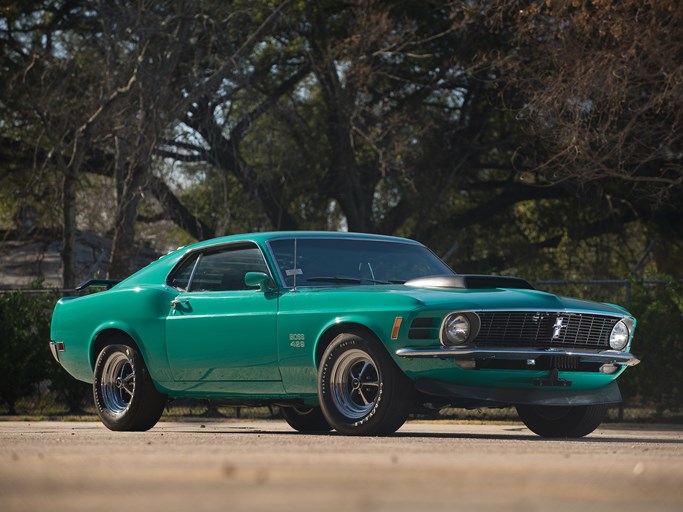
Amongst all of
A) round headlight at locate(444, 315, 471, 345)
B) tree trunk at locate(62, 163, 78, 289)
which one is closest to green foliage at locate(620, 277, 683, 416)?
round headlight at locate(444, 315, 471, 345)

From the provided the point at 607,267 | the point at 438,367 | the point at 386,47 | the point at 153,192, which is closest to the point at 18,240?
the point at 153,192

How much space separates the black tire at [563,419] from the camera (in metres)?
10.8

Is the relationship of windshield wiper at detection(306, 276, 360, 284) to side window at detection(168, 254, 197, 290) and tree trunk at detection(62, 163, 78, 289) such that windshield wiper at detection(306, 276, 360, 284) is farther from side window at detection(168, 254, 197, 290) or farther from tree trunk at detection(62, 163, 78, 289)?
tree trunk at detection(62, 163, 78, 289)

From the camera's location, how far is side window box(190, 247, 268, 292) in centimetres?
1098

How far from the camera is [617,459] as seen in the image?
7.66 meters

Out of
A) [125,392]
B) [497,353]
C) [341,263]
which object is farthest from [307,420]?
[497,353]

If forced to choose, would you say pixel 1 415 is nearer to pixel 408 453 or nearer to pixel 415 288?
pixel 415 288

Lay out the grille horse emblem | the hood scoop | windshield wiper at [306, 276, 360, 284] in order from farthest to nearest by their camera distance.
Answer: windshield wiper at [306, 276, 360, 284] < the hood scoop < the grille horse emblem

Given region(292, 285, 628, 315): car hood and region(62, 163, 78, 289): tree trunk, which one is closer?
region(292, 285, 628, 315): car hood

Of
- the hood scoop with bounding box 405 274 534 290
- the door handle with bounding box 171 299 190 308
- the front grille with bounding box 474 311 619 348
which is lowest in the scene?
the front grille with bounding box 474 311 619 348

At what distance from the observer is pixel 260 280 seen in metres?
10.4

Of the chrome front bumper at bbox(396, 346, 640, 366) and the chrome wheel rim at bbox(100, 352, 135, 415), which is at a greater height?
the chrome front bumper at bbox(396, 346, 640, 366)

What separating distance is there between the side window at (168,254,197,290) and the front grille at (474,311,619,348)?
3.02m

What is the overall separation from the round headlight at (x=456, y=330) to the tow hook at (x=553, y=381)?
2.14 feet
